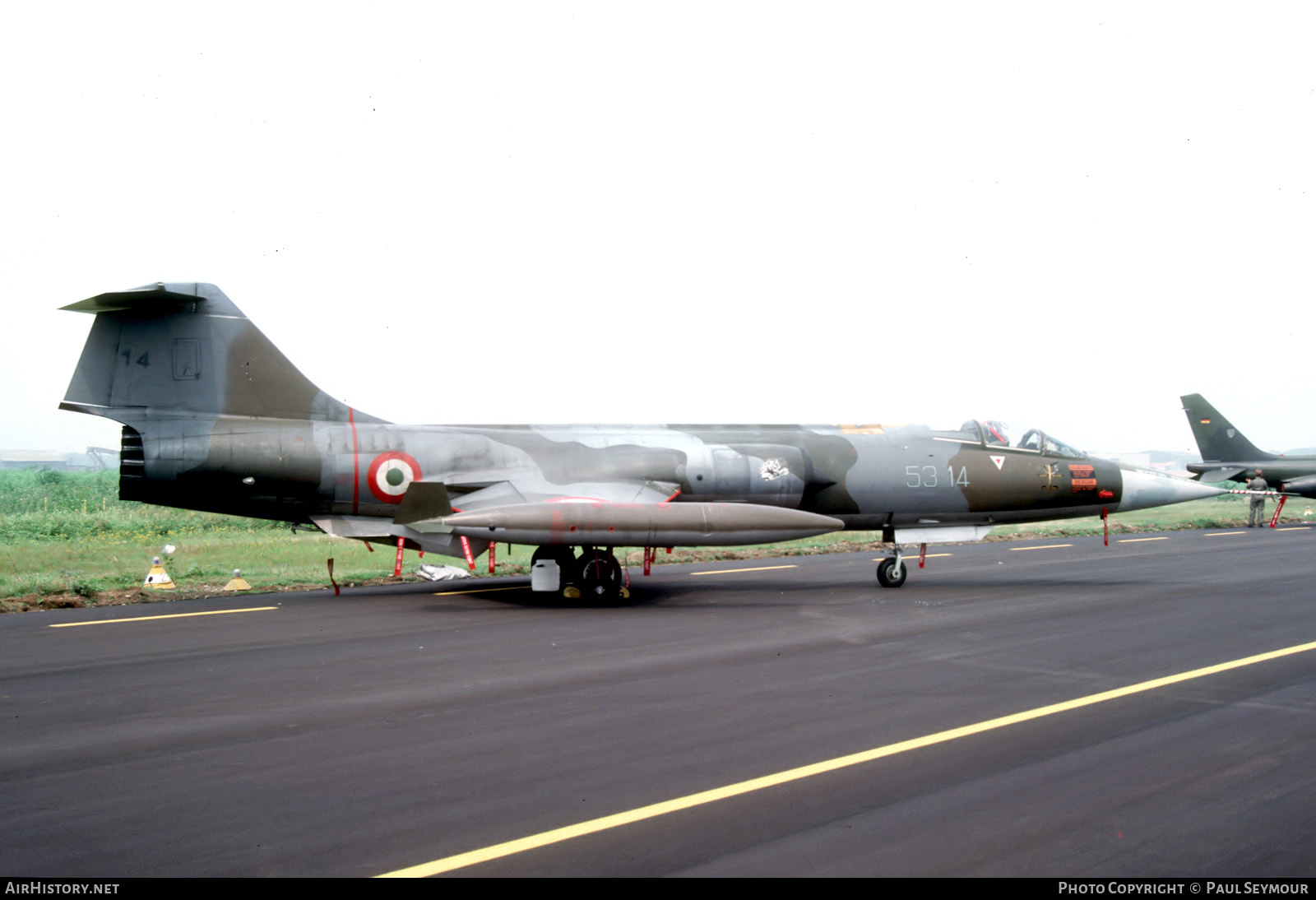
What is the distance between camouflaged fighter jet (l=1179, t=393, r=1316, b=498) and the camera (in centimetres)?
3356

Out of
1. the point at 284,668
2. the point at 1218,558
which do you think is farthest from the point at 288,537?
the point at 1218,558

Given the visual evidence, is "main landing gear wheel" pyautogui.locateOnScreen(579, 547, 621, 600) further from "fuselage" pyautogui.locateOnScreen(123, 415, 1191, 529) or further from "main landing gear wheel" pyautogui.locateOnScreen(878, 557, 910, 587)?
"main landing gear wheel" pyautogui.locateOnScreen(878, 557, 910, 587)

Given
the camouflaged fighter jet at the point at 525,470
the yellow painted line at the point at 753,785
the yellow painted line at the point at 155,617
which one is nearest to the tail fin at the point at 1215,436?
the camouflaged fighter jet at the point at 525,470

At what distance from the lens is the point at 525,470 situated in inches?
568

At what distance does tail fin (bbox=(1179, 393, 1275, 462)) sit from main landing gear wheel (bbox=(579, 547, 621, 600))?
3131 cm

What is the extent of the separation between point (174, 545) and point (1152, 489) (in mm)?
19970

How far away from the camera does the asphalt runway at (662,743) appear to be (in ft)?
13.7

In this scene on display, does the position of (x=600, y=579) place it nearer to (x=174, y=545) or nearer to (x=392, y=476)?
(x=392, y=476)

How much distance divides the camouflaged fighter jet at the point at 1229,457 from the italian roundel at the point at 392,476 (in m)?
32.0

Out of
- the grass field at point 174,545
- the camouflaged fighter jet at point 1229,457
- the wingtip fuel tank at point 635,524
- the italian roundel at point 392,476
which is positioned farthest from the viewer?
the camouflaged fighter jet at point 1229,457

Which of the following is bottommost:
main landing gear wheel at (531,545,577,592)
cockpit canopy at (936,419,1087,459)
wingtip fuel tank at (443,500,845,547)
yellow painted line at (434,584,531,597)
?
yellow painted line at (434,584,531,597)

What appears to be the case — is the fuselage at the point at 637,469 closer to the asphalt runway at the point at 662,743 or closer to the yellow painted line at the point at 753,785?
the asphalt runway at the point at 662,743

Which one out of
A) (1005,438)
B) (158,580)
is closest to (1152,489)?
(1005,438)

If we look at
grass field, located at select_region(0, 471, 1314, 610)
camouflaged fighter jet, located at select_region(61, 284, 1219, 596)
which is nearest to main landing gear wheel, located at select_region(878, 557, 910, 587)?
camouflaged fighter jet, located at select_region(61, 284, 1219, 596)
